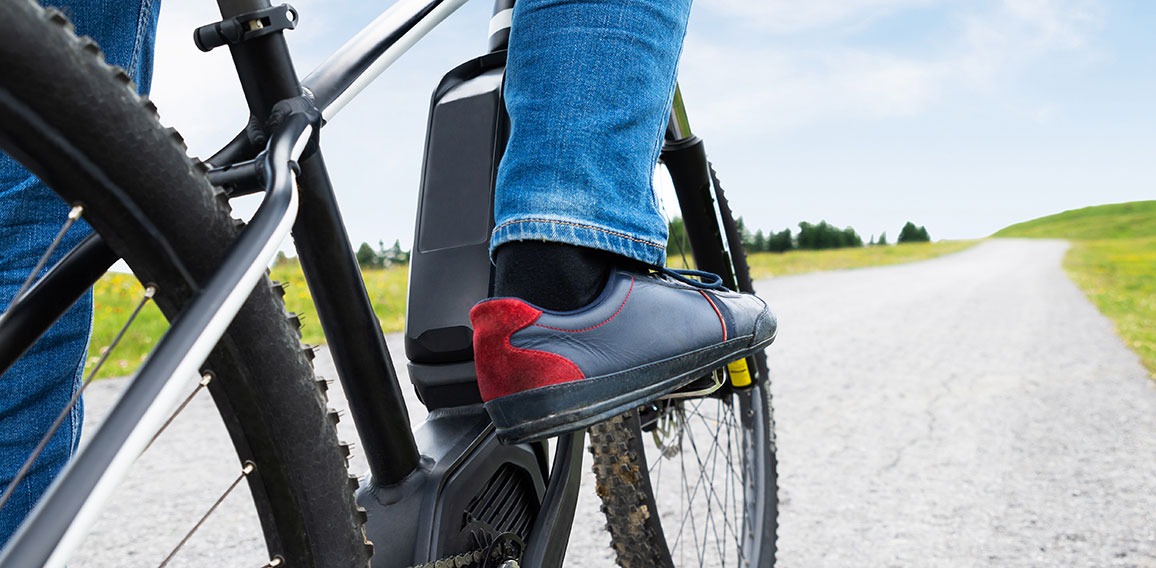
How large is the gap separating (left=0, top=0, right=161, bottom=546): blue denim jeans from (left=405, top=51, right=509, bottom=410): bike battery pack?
1.36 ft

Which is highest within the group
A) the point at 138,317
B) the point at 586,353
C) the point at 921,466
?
the point at 138,317

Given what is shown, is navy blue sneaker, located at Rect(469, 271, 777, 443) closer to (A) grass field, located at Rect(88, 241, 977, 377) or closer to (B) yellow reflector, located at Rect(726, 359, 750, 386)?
(B) yellow reflector, located at Rect(726, 359, 750, 386)

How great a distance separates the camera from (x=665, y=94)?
0.92 meters

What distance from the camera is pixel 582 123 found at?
82cm

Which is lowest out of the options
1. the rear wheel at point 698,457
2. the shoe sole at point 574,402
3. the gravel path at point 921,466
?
the gravel path at point 921,466

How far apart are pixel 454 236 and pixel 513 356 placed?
300 mm

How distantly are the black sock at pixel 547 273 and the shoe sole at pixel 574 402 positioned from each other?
0.30ft

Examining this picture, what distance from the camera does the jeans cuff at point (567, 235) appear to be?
0.81 m

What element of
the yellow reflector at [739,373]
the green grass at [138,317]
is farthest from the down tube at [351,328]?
the green grass at [138,317]

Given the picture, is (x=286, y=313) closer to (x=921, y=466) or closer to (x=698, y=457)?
(x=698, y=457)

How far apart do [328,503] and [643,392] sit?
13.8 inches

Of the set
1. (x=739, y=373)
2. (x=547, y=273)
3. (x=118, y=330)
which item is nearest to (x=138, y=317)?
(x=118, y=330)

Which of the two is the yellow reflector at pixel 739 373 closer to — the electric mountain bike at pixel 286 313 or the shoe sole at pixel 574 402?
the electric mountain bike at pixel 286 313

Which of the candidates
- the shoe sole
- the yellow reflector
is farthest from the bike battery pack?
the yellow reflector
